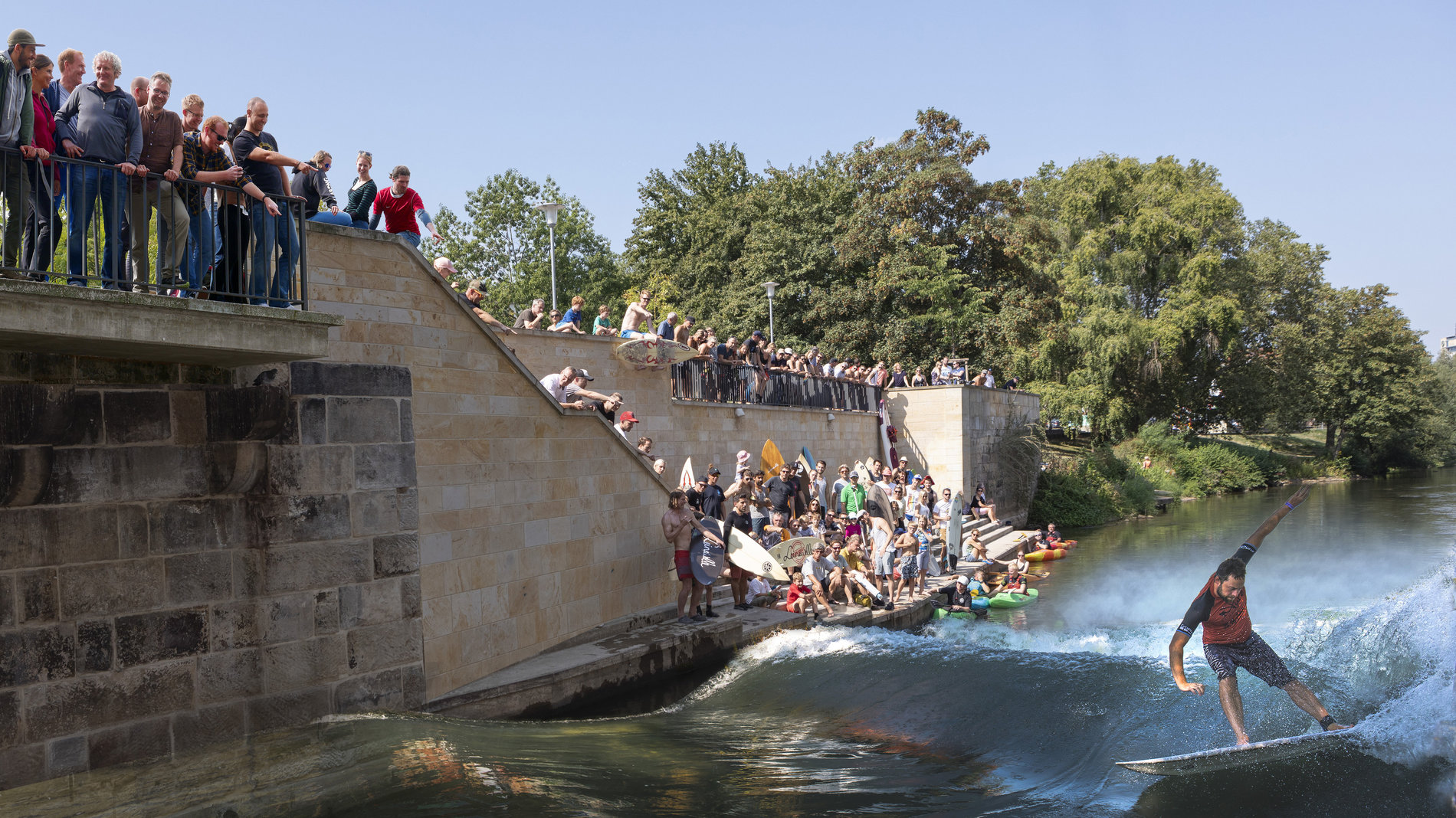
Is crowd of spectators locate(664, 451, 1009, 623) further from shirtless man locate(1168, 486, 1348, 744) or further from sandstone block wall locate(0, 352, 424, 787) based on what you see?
shirtless man locate(1168, 486, 1348, 744)

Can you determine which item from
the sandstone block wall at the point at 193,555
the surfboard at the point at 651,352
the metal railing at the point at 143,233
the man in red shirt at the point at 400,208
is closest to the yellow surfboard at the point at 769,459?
the surfboard at the point at 651,352

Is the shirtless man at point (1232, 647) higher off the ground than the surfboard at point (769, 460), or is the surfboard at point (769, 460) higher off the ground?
the surfboard at point (769, 460)

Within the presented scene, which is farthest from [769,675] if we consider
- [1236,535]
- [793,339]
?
[793,339]

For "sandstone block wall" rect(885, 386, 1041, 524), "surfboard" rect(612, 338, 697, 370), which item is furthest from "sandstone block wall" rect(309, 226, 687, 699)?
"sandstone block wall" rect(885, 386, 1041, 524)

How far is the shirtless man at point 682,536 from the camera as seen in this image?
12.1 metres

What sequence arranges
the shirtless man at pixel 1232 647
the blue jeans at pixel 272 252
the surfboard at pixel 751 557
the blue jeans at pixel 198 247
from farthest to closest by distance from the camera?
the surfboard at pixel 751 557, the shirtless man at pixel 1232 647, the blue jeans at pixel 272 252, the blue jeans at pixel 198 247

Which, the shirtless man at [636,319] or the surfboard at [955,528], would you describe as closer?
the shirtless man at [636,319]

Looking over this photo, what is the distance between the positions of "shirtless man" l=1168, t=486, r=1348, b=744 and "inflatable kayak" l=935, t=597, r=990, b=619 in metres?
8.76

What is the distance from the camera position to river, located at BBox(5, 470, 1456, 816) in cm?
688

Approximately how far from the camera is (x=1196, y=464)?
40219mm

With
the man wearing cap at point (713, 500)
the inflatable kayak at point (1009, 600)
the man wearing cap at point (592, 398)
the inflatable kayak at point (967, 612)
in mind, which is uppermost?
the man wearing cap at point (592, 398)

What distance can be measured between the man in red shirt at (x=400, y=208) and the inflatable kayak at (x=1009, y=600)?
13.8m

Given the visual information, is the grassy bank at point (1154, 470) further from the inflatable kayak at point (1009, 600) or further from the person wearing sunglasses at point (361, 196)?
the person wearing sunglasses at point (361, 196)

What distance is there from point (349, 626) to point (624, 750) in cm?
253
